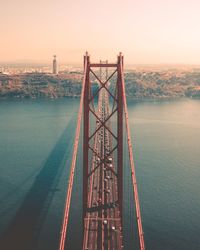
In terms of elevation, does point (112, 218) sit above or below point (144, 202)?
above

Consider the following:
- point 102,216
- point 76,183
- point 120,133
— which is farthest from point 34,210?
point 120,133

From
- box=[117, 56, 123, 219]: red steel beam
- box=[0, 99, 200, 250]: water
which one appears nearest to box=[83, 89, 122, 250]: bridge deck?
box=[117, 56, 123, 219]: red steel beam

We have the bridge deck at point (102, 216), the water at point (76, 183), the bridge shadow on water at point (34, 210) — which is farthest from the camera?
the water at point (76, 183)

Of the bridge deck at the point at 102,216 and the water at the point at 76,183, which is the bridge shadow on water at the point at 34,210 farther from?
the bridge deck at the point at 102,216

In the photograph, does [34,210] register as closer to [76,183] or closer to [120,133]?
[76,183]

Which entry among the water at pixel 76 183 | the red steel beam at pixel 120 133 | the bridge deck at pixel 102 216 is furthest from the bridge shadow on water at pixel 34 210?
the red steel beam at pixel 120 133

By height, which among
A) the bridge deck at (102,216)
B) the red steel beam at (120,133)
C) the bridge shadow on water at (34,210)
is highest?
the red steel beam at (120,133)

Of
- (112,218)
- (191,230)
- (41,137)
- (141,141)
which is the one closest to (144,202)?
(191,230)

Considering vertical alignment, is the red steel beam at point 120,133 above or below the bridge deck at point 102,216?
above

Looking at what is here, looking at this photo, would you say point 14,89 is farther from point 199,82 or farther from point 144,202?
point 144,202
